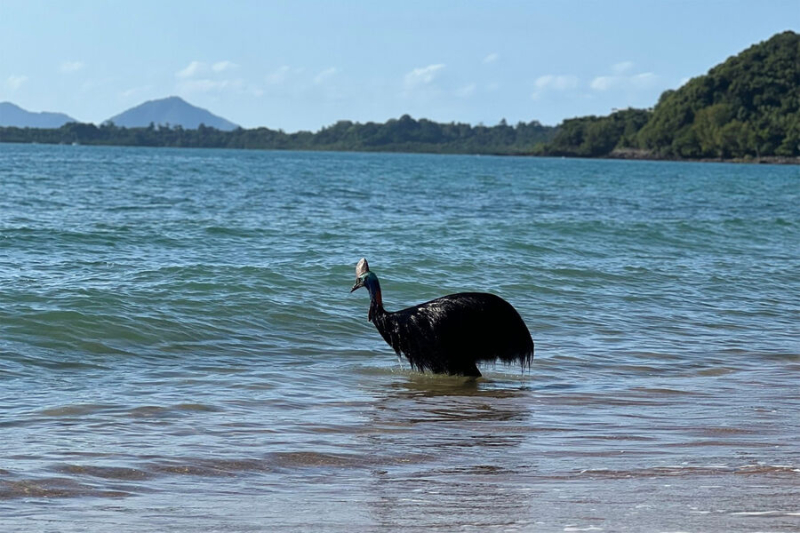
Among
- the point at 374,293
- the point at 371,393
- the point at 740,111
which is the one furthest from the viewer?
the point at 740,111

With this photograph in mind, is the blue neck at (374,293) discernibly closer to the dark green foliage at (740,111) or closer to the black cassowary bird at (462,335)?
the black cassowary bird at (462,335)

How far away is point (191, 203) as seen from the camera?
102 ft

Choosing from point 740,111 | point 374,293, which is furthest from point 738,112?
point 374,293

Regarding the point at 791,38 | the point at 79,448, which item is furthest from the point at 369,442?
the point at 791,38

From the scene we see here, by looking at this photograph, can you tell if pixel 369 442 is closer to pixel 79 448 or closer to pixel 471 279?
pixel 79 448

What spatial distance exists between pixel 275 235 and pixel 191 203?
405 inches

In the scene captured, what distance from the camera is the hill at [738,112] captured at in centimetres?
17175

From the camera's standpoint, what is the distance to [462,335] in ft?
30.0

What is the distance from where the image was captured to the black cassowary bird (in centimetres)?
912

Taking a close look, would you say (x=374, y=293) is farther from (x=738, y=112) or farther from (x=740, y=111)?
(x=738, y=112)

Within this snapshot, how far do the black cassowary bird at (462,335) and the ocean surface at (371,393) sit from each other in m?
0.19

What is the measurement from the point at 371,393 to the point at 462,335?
3.57ft

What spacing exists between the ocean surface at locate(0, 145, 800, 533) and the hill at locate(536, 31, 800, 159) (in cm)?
16037

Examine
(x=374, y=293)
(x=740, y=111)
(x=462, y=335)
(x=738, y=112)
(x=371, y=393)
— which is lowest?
(x=371, y=393)
